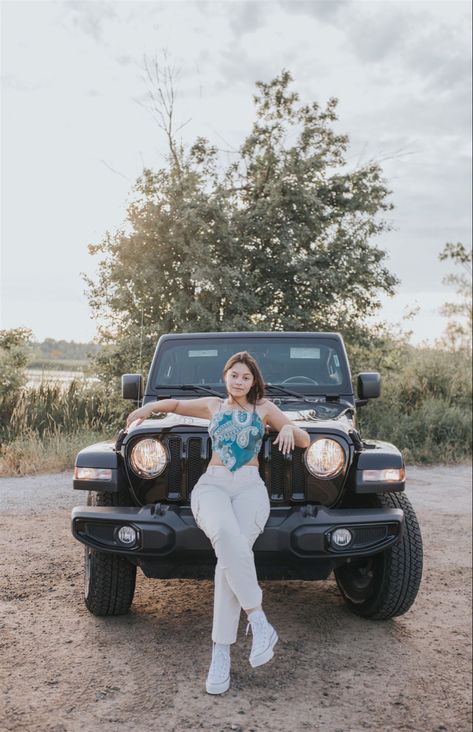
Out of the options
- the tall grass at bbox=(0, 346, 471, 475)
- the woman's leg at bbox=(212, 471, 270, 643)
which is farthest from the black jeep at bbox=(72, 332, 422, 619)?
the tall grass at bbox=(0, 346, 471, 475)

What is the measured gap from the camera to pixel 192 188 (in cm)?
1183

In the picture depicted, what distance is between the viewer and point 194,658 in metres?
3.53

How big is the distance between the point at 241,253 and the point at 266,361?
7283mm

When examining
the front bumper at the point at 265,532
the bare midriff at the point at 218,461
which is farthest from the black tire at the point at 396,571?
the bare midriff at the point at 218,461

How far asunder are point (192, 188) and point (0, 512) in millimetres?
8275

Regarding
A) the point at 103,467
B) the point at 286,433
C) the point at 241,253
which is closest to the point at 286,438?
the point at 286,433

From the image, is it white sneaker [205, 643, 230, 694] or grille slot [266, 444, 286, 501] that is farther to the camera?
grille slot [266, 444, 286, 501]

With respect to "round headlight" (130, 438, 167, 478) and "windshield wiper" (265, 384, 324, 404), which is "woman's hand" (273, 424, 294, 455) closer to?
"round headlight" (130, 438, 167, 478)

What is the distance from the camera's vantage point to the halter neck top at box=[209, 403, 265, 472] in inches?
133

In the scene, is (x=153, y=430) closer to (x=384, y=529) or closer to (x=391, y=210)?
(x=384, y=529)

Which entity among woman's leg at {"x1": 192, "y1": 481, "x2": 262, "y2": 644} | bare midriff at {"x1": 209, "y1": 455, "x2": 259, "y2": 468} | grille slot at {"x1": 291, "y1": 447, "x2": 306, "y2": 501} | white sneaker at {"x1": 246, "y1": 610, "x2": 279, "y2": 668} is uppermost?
bare midriff at {"x1": 209, "y1": 455, "x2": 259, "y2": 468}

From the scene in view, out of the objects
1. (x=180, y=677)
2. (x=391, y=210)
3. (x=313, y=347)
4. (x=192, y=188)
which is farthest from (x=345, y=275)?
(x=180, y=677)

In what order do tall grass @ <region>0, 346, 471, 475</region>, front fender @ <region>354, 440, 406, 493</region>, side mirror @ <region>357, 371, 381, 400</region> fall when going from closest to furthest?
front fender @ <region>354, 440, 406, 493</region> → side mirror @ <region>357, 371, 381, 400</region> → tall grass @ <region>0, 346, 471, 475</region>

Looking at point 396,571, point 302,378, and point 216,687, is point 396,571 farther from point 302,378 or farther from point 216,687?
point 302,378
